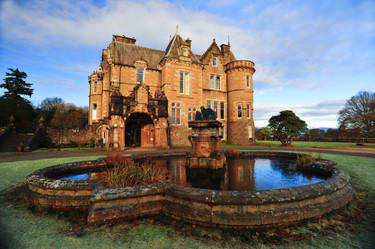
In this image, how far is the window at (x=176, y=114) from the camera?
2484 cm

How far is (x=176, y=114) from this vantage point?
25.0 meters


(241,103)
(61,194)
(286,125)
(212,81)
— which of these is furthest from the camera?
(212,81)

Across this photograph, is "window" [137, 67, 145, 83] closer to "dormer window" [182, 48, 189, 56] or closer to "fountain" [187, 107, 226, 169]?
"dormer window" [182, 48, 189, 56]

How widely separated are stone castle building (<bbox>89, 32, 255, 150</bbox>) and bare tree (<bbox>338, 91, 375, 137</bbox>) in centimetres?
2562

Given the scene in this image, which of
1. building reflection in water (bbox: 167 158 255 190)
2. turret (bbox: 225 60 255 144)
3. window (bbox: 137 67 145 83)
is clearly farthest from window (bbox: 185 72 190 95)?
building reflection in water (bbox: 167 158 255 190)

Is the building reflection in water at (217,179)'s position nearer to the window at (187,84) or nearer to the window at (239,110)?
the window at (187,84)

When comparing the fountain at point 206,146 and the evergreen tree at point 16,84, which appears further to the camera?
the evergreen tree at point 16,84

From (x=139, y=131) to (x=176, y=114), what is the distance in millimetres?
5926

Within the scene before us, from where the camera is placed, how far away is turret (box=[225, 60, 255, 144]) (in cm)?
2828

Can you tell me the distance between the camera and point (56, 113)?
40.6m

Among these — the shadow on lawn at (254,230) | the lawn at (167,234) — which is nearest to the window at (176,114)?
the shadow on lawn at (254,230)

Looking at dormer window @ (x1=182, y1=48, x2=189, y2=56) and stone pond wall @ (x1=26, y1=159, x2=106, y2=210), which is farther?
dormer window @ (x1=182, y1=48, x2=189, y2=56)

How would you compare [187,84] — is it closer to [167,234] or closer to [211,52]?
[211,52]

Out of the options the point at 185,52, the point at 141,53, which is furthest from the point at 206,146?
the point at 141,53
